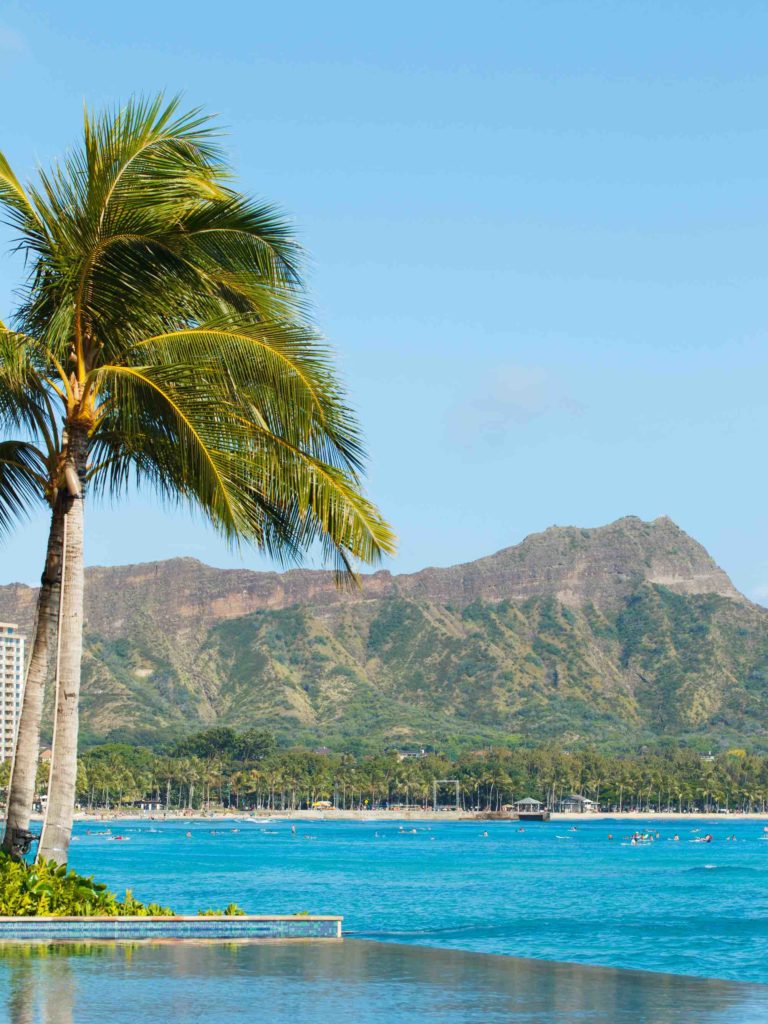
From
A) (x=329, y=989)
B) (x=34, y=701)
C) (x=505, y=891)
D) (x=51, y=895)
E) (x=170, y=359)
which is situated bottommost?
(x=505, y=891)

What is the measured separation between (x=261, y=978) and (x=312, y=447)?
5.84m

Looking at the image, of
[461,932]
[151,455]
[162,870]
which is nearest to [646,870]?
[162,870]

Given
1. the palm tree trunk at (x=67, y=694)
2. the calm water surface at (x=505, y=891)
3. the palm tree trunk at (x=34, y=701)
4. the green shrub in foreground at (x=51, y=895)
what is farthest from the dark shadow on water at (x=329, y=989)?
the calm water surface at (x=505, y=891)

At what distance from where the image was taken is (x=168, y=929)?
1345cm

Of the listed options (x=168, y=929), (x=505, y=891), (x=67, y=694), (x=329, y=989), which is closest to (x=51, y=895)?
(x=168, y=929)

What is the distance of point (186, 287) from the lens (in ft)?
49.1

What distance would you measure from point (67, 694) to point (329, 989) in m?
4.64

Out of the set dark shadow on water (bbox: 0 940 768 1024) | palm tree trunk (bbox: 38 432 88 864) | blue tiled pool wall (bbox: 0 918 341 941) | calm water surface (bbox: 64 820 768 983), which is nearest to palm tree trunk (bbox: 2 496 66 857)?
palm tree trunk (bbox: 38 432 88 864)

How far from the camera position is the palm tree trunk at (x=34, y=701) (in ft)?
46.3

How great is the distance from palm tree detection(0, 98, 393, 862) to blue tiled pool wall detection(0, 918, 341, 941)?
130 cm

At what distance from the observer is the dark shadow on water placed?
30.8ft

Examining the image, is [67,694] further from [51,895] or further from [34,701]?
[51,895]

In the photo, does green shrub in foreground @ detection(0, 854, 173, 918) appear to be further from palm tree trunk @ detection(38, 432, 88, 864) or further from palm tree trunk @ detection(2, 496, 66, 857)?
palm tree trunk @ detection(2, 496, 66, 857)

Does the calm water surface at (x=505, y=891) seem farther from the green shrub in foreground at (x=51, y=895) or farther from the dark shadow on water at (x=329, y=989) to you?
the dark shadow on water at (x=329, y=989)
